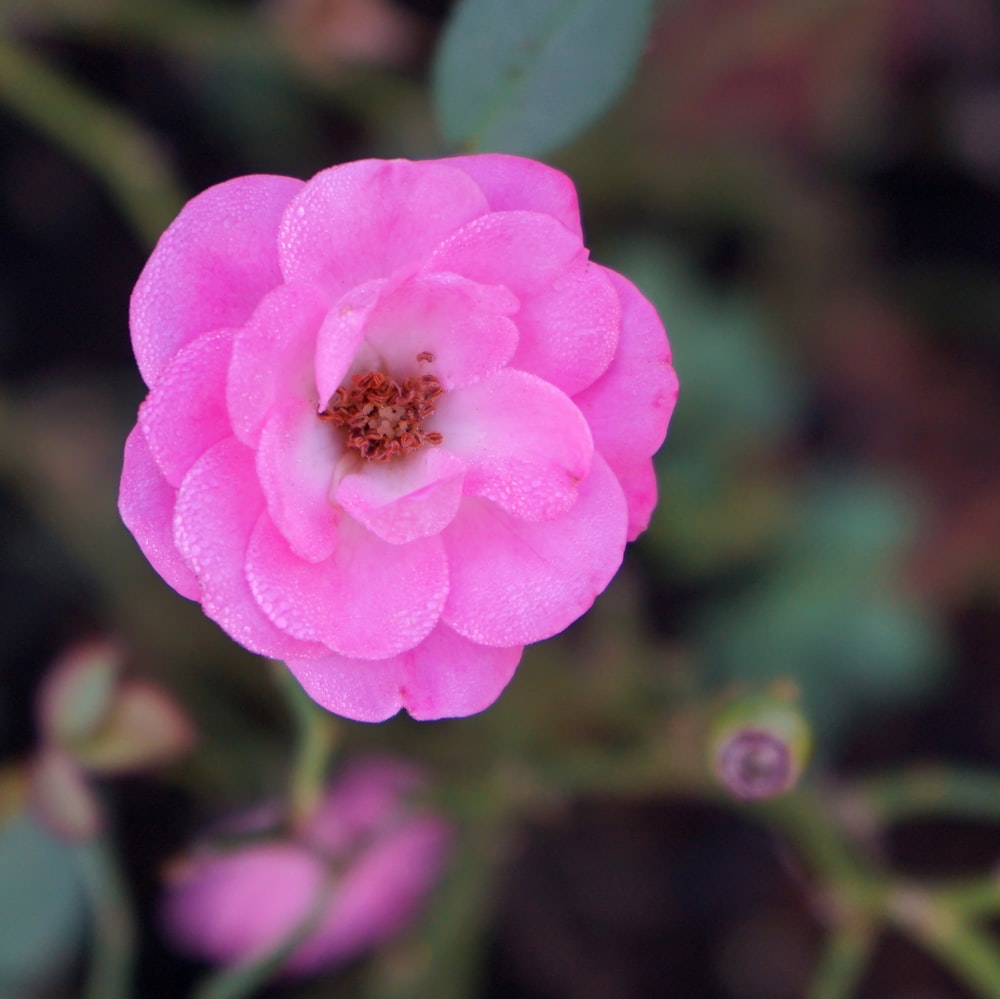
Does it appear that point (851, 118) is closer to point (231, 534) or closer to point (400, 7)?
point (400, 7)

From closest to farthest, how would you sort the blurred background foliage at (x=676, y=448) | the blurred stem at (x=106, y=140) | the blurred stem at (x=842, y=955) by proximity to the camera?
the blurred stem at (x=842, y=955) → the blurred stem at (x=106, y=140) → the blurred background foliage at (x=676, y=448)

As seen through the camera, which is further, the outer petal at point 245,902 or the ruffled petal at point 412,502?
the outer petal at point 245,902

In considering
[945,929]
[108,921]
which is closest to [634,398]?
[945,929]

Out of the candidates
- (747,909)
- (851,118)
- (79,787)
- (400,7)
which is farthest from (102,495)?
(851,118)

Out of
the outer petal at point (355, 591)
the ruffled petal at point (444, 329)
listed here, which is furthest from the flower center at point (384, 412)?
the outer petal at point (355, 591)

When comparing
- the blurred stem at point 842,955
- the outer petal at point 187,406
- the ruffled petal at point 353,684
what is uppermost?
the outer petal at point 187,406

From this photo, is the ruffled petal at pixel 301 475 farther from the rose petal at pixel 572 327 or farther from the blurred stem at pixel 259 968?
the blurred stem at pixel 259 968

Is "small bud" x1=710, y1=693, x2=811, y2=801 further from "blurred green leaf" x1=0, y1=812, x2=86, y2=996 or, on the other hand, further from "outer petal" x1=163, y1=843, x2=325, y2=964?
"blurred green leaf" x1=0, y1=812, x2=86, y2=996
